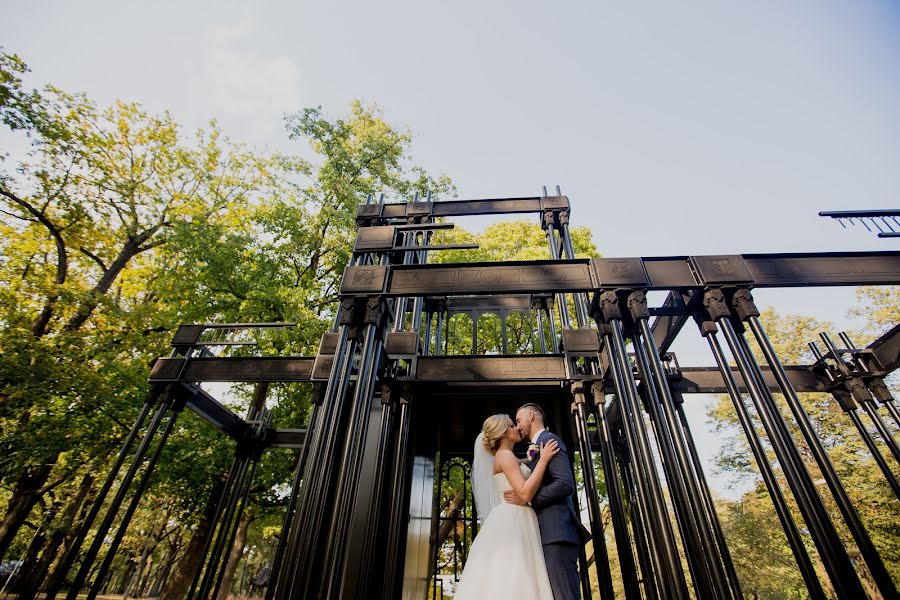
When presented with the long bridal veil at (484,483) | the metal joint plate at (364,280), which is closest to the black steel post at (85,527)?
the metal joint plate at (364,280)

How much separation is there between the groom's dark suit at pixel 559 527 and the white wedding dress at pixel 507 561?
0.06m

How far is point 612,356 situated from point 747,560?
31740 mm

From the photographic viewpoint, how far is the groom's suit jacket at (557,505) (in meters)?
2.79

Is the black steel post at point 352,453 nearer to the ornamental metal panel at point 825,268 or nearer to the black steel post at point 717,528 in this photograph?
the black steel post at point 717,528

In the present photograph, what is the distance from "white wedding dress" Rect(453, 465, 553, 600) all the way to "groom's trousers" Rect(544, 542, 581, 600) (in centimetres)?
5

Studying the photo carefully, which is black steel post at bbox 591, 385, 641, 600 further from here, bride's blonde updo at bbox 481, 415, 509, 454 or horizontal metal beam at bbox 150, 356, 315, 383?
horizontal metal beam at bbox 150, 356, 315, 383

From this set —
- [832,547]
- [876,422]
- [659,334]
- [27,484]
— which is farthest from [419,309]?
[27,484]

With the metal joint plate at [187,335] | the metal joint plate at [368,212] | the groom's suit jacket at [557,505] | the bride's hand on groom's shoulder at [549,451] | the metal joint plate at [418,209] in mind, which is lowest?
the groom's suit jacket at [557,505]

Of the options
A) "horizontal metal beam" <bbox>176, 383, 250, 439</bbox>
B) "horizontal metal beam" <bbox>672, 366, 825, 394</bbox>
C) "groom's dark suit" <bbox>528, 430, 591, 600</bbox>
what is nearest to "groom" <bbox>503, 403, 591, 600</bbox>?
"groom's dark suit" <bbox>528, 430, 591, 600</bbox>

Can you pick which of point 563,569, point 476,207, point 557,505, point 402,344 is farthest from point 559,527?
point 476,207

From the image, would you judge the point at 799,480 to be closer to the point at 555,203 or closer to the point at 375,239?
the point at 375,239

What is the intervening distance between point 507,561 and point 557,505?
54cm

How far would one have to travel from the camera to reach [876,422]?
6.68 metres

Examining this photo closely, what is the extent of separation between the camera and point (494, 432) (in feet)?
10.6
